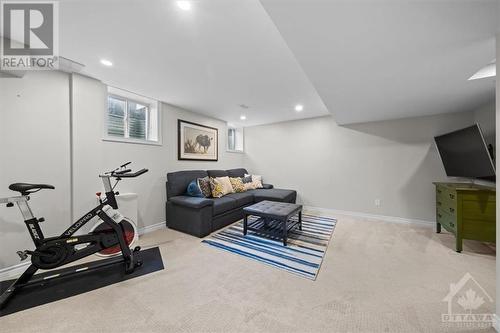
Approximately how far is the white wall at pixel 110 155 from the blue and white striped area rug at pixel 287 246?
1.30m

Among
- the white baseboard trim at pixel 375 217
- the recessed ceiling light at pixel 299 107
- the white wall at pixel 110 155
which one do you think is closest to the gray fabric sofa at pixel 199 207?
the white wall at pixel 110 155

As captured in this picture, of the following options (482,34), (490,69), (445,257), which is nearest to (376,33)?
(482,34)

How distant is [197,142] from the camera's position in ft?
13.0

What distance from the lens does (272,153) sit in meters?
4.90

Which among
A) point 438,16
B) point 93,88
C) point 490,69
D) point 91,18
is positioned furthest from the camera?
point 93,88

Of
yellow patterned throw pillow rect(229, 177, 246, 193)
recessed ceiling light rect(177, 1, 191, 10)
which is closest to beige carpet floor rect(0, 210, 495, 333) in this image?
yellow patterned throw pillow rect(229, 177, 246, 193)

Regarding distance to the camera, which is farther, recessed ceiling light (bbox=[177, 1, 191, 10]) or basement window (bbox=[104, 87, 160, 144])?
basement window (bbox=[104, 87, 160, 144])

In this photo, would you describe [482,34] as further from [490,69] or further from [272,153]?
[272,153]

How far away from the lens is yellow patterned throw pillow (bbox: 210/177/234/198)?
349 centimetres

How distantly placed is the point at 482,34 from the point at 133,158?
155 inches

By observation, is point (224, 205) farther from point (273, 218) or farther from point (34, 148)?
point (34, 148)

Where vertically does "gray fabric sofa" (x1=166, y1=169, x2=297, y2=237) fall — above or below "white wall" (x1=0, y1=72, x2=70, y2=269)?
below

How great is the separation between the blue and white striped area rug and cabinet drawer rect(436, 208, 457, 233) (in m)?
1.49

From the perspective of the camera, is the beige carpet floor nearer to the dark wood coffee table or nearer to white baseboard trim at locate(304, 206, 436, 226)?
the dark wood coffee table
